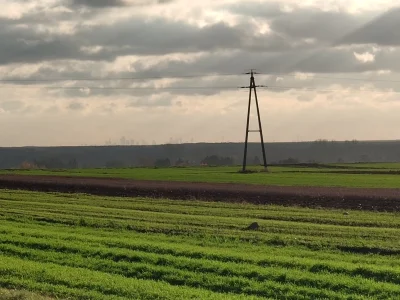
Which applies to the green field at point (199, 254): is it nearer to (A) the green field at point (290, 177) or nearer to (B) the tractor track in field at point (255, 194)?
(B) the tractor track in field at point (255, 194)

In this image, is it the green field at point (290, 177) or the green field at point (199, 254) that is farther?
the green field at point (290, 177)

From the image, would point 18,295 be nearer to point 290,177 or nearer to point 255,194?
point 255,194

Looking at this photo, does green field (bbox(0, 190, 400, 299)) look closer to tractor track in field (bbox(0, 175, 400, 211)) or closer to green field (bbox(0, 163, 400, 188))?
tractor track in field (bbox(0, 175, 400, 211))

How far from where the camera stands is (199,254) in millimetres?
16156

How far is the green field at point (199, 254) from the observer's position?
1298 centimetres

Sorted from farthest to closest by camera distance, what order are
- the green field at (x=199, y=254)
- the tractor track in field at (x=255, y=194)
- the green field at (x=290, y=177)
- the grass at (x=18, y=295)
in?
the green field at (x=290, y=177)
the tractor track in field at (x=255, y=194)
the green field at (x=199, y=254)
the grass at (x=18, y=295)

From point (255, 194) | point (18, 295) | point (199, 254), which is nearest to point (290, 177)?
point (255, 194)

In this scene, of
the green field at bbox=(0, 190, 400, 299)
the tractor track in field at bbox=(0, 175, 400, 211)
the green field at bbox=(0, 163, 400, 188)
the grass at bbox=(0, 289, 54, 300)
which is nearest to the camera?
the grass at bbox=(0, 289, 54, 300)

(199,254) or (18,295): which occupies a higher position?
(199,254)

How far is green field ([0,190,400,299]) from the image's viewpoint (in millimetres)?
12984

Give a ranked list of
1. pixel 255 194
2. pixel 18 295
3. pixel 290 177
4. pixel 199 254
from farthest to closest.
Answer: pixel 290 177 < pixel 255 194 < pixel 199 254 < pixel 18 295

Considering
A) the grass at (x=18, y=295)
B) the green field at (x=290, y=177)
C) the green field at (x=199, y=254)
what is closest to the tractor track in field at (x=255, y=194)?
the green field at (x=199, y=254)

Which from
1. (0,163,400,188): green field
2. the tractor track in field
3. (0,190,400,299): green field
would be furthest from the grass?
(0,163,400,188): green field

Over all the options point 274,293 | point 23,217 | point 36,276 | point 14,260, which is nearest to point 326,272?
point 274,293
